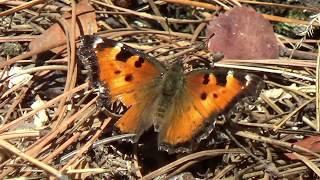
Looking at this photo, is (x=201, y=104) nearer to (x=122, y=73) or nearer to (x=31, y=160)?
(x=122, y=73)

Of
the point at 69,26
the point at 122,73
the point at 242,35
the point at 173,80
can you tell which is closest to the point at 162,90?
the point at 173,80

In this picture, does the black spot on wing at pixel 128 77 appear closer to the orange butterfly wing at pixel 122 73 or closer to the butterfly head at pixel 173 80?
the orange butterfly wing at pixel 122 73

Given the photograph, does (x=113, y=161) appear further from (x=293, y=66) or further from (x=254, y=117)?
(x=293, y=66)

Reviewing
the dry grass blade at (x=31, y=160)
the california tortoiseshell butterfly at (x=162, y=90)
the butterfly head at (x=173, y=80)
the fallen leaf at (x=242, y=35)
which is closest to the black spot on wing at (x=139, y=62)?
the california tortoiseshell butterfly at (x=162, y=90)

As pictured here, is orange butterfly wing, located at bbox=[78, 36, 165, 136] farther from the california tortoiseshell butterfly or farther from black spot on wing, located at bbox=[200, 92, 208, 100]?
black spot on wing, located at bbox=[200, 92, 208, 100]

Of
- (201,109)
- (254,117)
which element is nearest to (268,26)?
(254,117)

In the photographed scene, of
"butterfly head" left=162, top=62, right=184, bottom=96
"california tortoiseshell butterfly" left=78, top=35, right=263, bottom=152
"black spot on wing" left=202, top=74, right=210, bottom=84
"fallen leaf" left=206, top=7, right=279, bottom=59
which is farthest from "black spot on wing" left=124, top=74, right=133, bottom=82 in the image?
"fallen leaf" left=206, top=7, right=279, bottom=59
